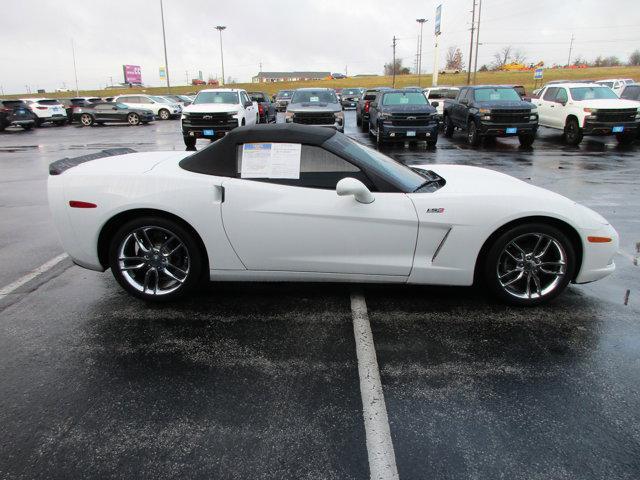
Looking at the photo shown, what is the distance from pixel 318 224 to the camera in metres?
3.62

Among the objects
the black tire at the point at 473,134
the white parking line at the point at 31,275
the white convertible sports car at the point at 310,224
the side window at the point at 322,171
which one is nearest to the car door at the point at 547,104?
the black tire at the point at 473,134

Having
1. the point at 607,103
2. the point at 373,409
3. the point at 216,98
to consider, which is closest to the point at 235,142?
the point at 373,409

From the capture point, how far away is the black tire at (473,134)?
15844 mm

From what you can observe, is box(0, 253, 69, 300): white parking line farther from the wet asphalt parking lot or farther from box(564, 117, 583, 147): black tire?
box(564, 117, 583, 147): black tire

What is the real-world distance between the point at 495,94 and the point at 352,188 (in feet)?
49.0

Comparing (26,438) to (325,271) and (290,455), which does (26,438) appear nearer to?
(290,455)

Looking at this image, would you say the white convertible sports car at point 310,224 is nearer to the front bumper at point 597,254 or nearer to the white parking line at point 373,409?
the front bumper at point 597,254

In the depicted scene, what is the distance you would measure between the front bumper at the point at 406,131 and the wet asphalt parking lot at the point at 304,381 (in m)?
10.9

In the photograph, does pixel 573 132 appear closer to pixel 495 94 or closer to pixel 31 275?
pixel 495 94

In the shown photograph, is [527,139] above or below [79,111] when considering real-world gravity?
below

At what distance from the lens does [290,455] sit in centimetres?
228

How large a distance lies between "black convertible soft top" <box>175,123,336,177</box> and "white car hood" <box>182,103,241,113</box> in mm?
12831

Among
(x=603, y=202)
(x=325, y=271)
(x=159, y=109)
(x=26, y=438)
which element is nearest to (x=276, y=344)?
(x=325, y=271)

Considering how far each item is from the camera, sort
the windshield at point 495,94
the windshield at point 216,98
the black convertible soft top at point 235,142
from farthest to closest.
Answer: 1. the windshield at point 216,98
2. the windshield at point 495,94
3. the black convertible soft top at point 235,142
